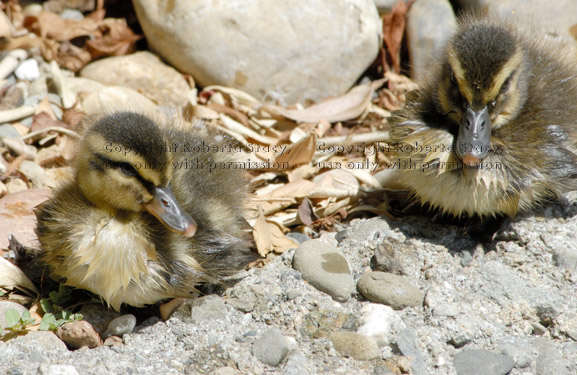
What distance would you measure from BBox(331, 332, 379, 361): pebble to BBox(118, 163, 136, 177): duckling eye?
975 mm

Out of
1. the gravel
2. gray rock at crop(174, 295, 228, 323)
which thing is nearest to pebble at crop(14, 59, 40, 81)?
the gravel

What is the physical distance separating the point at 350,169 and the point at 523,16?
4.70ft

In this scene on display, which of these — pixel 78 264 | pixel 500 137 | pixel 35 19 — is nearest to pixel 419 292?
pixel 500 137

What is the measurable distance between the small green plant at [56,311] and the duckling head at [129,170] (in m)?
0.49

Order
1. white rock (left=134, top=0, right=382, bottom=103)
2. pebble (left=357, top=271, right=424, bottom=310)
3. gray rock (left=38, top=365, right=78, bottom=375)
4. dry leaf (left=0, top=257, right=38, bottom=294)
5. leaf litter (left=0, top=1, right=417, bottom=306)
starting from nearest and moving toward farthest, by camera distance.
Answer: gray rock (left=38, top=365, right=78, bottom=375) < pebble (left=357, top=271, right=424, bottom=310) < dry leaf (left=0, top=257, right=38, bottom=294) < leaf litter (left=0, top=1, right=417, bottom=306) < white rock (left=134, top=0, right=382, bottom=103)

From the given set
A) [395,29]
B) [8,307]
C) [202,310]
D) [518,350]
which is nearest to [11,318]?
[8,307]

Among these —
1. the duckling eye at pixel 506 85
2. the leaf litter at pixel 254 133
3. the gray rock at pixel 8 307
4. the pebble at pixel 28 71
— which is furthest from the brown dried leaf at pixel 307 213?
the pebble at pixel 28 71

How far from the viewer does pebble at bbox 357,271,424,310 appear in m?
2.72

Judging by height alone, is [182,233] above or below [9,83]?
above

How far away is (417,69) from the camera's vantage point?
4.28m

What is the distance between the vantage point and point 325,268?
289cm

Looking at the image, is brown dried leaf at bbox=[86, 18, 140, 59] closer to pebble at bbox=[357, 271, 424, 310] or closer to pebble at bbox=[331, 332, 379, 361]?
pebble at bbox=[357, 271, 424, 310]

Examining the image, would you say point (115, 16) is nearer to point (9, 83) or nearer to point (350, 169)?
point (9, 83)

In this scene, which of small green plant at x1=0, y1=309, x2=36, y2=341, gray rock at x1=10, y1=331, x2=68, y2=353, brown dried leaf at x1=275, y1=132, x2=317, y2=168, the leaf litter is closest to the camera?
gray rock at x1=10, y1=331, x2=68, y2=353
